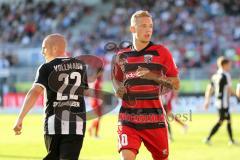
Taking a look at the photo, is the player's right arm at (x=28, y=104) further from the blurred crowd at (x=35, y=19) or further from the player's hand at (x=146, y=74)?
the blurred crowd at (x=35, y=19)

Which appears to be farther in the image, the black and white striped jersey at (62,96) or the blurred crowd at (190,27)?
the blurred crowd at (190,27)

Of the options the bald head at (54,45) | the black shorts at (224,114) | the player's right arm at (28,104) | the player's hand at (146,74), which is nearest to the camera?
the player's right arm at (28,104)

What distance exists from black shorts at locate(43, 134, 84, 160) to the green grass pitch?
525 cm

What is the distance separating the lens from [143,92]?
26.2 ft

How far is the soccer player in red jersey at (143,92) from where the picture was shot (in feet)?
26.1

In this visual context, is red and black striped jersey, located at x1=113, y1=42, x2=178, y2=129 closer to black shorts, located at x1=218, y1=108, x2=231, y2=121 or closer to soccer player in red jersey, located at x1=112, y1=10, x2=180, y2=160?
soccer player in red jersey, located at x1=112, y1=10, x2=180, y2=160

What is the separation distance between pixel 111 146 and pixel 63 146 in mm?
8139

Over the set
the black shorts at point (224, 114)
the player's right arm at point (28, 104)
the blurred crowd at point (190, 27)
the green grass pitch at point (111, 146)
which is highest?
the blurred crowd at point (190, 27)

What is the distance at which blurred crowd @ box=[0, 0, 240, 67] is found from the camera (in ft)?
105

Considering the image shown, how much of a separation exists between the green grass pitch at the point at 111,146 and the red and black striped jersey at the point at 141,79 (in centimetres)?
503

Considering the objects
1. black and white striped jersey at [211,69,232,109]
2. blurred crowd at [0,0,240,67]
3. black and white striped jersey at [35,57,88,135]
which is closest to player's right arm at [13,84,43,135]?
black and white striped jersey at [35,57,88,135]

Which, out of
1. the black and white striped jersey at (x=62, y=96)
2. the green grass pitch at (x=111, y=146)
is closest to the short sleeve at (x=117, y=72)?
the black and white striped jersey at (x=62, y=96)

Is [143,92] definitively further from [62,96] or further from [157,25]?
[157,25]

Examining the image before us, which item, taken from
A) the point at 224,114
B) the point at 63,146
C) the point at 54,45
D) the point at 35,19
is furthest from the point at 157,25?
the point at 63,146
